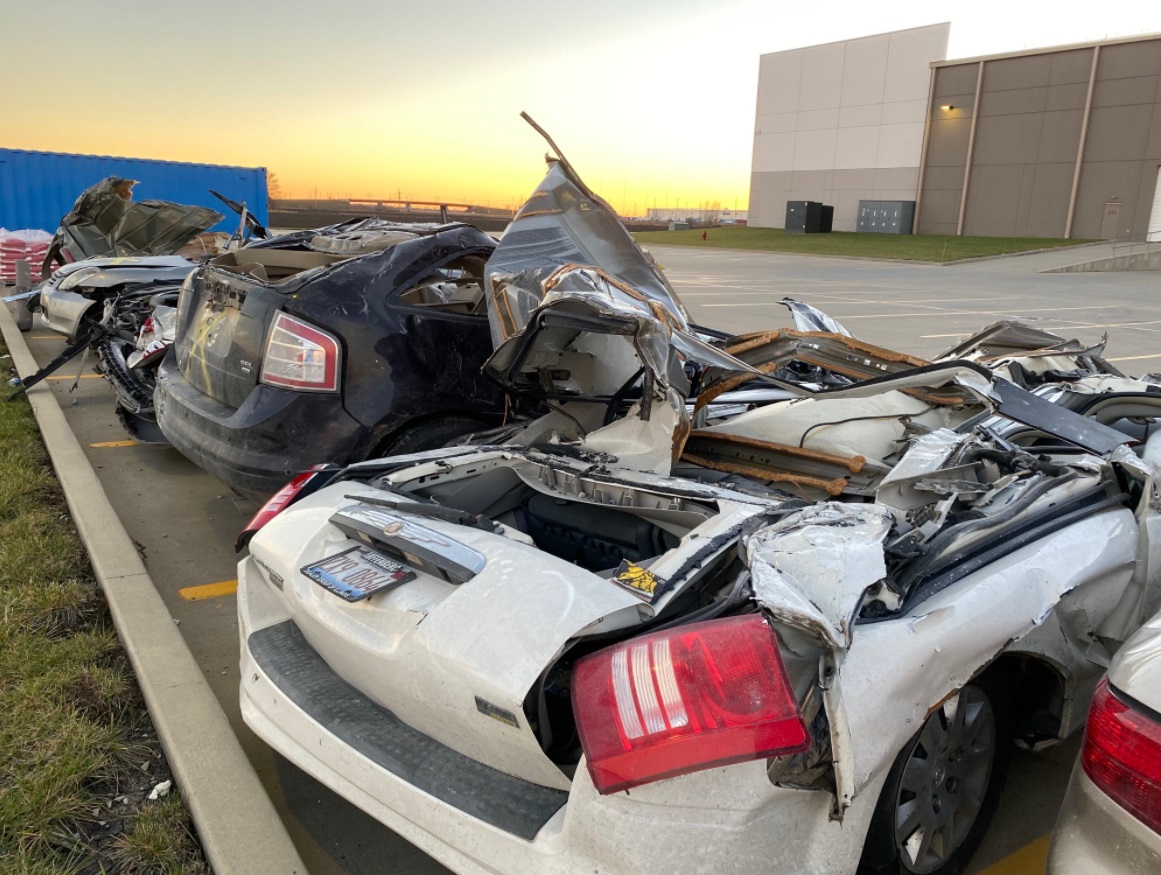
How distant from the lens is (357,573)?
2268mm

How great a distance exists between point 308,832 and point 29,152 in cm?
2065

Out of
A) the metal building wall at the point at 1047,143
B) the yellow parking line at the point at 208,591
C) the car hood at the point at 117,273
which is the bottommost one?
the yellow parking line at the point at 208,591

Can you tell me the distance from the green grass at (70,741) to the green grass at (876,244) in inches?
1173

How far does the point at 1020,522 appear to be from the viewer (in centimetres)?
229

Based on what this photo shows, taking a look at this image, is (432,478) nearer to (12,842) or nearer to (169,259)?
(12,842)

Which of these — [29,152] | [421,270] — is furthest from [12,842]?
[29,152]

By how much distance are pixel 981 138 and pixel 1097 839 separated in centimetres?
4640

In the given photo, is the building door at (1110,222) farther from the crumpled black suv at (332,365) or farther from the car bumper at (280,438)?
the car bumper at (280,438)

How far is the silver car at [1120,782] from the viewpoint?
146cm

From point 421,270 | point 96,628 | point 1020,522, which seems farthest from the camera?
point 421,270

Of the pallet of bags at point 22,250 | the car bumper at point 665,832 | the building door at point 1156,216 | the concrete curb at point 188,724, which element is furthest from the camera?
the building door at point 1156,216

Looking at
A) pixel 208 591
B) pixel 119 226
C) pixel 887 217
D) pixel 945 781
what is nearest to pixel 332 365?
pixel 208 591

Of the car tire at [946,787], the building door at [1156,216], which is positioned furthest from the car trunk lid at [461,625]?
the building door at [1156,216]

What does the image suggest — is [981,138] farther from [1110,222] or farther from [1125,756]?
[1125,756]
